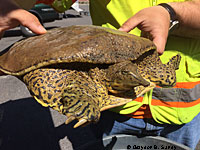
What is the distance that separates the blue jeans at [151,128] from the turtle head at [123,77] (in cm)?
55

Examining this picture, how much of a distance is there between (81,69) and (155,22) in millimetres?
429

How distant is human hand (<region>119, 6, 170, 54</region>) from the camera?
0.84 meters

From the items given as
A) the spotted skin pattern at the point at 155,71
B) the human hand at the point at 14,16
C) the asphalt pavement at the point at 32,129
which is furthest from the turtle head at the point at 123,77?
the asphalt pavement at the point at 32,129

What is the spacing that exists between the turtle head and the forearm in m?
0.45

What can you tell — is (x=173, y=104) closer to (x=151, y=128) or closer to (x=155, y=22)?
(x=151, y=128)

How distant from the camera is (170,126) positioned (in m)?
1.20

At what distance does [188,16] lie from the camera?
90 centimetres

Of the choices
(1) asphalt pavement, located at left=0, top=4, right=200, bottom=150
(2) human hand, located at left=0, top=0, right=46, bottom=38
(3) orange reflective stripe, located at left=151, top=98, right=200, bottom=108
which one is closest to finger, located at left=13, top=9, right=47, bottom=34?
(2) human hand, located at left=0, top=0, right=46, bottom=38

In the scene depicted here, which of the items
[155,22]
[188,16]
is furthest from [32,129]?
[188,16]

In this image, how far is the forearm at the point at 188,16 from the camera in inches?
35.2

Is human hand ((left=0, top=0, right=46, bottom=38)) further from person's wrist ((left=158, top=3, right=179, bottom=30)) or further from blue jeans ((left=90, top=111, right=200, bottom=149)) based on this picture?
blue jeans ((left=90, top=111, right=200, bottom=149))

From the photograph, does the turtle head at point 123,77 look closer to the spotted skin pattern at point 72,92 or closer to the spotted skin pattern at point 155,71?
the spotted skin pattern at point 72,92

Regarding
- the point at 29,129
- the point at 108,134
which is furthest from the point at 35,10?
the point at 108,134

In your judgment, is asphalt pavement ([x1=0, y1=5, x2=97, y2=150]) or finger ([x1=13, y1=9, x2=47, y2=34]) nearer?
finger ([x1=13, y1=9, x2=47, y2=34])
